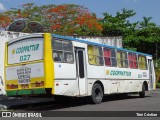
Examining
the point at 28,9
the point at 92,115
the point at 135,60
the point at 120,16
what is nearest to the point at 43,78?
the point at 92,115

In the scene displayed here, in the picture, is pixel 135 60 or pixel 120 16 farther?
pixel 120 16

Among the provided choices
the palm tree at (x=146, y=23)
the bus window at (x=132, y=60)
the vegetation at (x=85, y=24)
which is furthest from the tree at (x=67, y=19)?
the bus window at (x=132, y=60)

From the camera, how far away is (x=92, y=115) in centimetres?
1271

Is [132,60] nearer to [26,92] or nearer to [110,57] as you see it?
[110,57]

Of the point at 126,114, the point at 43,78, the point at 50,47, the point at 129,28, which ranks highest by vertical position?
the point at 129,28

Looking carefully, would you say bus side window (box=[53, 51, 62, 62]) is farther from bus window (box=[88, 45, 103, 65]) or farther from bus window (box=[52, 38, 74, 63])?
bus window (box=[88, 45, 103, 65])

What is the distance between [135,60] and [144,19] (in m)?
25.6

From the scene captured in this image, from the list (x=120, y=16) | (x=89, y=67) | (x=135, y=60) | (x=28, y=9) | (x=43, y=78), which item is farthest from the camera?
(x=120, y=16)

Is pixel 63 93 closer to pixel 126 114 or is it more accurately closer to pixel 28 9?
pixel 126 114

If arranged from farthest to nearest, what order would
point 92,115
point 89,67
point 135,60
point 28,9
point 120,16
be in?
point 120,16
point 28,9
point 135,60
point 89,67
point 92,115

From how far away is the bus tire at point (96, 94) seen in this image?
17.0 metres

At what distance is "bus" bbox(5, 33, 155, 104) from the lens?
14.4 meters

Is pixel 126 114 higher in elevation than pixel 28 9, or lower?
lower

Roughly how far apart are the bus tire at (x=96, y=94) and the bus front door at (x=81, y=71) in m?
0.75
